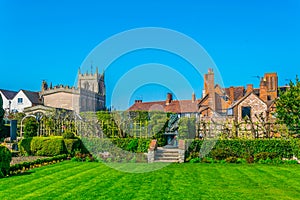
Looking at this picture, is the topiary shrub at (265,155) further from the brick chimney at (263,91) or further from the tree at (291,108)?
the brick chimney at (263,91)

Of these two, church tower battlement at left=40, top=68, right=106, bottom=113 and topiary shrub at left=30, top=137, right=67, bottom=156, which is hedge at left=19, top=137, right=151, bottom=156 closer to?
topiary shrub at left=30, top=137, right=67, bottom=156

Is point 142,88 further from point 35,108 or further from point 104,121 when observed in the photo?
point 35,108

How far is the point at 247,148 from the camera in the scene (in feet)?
68.3

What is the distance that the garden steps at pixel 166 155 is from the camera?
20.0m

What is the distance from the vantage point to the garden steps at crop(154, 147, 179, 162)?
2005 cm

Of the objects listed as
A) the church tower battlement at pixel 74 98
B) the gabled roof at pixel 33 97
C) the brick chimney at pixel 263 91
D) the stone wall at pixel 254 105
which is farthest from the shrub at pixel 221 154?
the gabled roof at pixel 33 97

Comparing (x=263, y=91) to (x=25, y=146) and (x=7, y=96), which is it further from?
(x=7, y=96)

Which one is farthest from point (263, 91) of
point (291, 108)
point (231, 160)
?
point (231, 160)

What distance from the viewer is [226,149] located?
20812mm

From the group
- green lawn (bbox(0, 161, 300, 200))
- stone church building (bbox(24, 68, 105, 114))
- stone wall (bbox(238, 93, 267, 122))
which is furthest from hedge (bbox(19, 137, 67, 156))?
stone wall (bbox(238, 93, 267, 122))

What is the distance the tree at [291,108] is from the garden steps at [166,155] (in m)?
7.44

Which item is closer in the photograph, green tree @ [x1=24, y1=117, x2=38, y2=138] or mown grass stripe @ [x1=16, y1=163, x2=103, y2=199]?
mown grass stripe @ [x1=16, y1=163, x2=103, y2=199]

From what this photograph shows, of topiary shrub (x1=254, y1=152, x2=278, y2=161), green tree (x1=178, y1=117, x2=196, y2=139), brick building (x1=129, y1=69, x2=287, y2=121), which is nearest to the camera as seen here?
topiary shrub (x1=254, y1=152, x2=278, y2=161)

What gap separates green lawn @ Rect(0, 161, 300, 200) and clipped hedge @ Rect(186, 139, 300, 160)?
5.48 m
